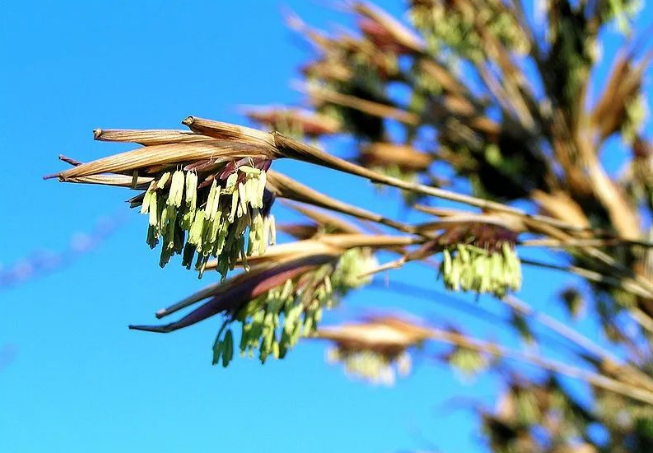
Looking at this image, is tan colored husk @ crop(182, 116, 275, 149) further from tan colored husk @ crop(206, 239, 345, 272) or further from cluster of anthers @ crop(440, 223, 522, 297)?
cluster of anthers @ crop(440, 223, 522, 297)

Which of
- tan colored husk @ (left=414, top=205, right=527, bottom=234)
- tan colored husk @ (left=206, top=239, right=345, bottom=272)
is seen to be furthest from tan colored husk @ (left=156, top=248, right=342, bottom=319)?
tan colored husk @ (left=414, top=205, right=527, bottom=234)

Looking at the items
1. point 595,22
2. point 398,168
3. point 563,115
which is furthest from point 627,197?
point 398,168

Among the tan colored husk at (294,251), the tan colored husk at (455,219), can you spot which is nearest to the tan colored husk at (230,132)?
the tan colored husk at (294,251)

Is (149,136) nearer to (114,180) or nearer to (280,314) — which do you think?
(114,180)

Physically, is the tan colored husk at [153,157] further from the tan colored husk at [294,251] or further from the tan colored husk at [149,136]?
the tan colored husk at [294,251]

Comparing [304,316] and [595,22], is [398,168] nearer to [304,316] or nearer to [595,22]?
[595,22]
